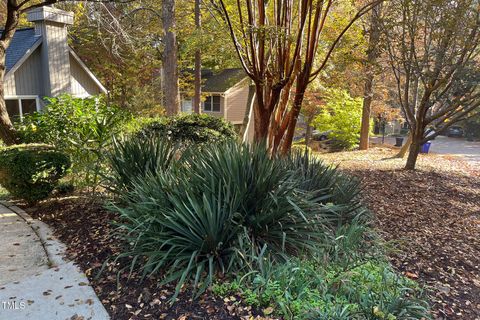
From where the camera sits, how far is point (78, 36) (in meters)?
16.5

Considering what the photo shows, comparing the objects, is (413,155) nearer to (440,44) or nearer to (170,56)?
(440,44)

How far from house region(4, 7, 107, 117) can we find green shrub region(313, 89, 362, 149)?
11332mm

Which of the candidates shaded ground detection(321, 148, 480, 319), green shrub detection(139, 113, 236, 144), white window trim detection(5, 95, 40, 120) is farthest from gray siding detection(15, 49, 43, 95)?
shaded ground detection(321, 148, 480, 319)

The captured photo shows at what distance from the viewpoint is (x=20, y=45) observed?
12.0m

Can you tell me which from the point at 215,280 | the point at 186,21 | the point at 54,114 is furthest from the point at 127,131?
the point at 186,21

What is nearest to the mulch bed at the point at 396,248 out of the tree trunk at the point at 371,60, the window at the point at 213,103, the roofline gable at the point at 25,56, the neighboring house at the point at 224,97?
the tree trunk at the point at 371,60

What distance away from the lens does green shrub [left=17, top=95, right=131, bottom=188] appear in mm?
5395

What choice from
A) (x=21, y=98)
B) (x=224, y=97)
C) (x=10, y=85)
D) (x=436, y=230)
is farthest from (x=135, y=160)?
(x=224, y=97)

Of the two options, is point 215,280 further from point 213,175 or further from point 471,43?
point 471,43

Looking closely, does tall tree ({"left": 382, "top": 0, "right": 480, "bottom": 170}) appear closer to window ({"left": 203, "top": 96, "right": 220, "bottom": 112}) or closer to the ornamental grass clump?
the ornamental grass clump

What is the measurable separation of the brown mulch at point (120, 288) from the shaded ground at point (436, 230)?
172cm

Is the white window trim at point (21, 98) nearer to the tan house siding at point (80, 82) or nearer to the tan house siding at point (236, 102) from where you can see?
the tan house siding at point (80, 82)

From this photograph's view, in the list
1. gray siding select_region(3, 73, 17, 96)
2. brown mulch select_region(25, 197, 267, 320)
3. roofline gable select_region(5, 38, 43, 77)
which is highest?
roofline gable select_region(5, 38, 43, 77)

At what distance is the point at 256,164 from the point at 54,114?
4.67 meters
